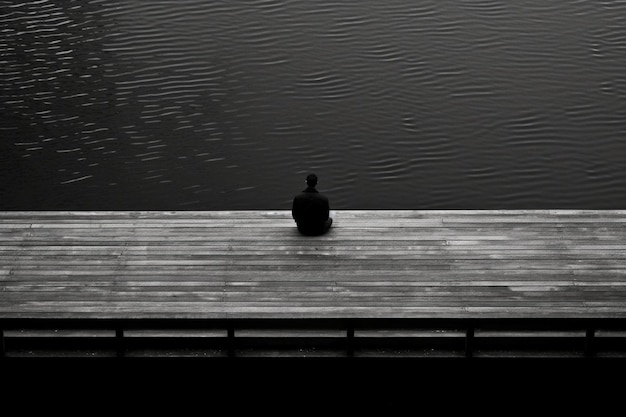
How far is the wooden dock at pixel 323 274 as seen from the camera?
13.6 meters

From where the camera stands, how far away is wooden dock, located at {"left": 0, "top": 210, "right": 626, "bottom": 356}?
13617 mm

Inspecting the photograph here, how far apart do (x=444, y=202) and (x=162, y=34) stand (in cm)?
1139

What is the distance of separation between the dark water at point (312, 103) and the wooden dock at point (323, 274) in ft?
18.1
